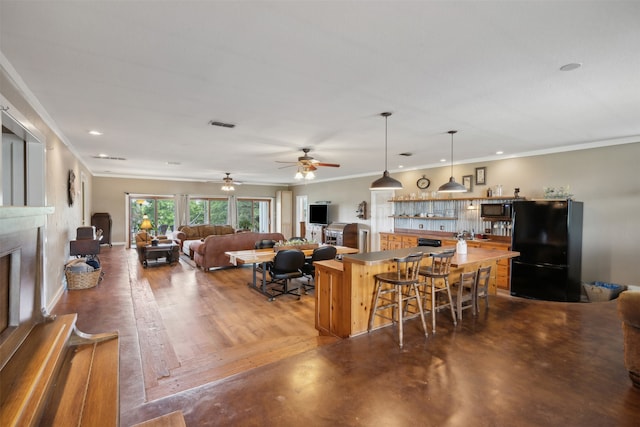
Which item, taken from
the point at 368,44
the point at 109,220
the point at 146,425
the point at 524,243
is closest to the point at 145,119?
the point at 368,44

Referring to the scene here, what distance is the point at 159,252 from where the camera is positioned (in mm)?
7453

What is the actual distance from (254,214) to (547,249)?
10.7 metres

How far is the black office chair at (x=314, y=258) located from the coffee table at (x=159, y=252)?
3783 millimetres

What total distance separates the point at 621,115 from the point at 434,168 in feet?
13.4

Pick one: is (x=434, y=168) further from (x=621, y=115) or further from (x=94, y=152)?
(x=94, y=152)

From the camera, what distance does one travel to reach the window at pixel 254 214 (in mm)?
13062

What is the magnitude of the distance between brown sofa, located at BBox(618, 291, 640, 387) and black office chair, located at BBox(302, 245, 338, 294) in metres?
3.68

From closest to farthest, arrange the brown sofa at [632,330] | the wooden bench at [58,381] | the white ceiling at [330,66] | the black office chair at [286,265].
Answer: the wooden bench at [58,381] < the white ceiling at [330,66] < the brown sofa at [632,330] < the black office chair at [286,265]

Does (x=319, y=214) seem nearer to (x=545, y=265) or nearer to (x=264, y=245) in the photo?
(x=264, y=245)

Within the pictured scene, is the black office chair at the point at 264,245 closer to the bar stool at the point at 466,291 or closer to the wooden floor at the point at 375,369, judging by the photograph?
the wooden floor at the point at 375,369

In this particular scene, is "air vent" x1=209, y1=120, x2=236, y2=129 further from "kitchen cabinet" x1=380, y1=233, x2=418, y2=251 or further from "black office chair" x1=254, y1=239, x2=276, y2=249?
"kitchen cabinet" x1=380, y1=233, x2=418, y2=251

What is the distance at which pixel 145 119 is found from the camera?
3818 millimetres

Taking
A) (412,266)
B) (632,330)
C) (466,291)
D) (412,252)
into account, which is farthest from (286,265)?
(632,330)

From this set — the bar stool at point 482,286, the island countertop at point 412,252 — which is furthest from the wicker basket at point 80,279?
the bar stool at point 482,286
